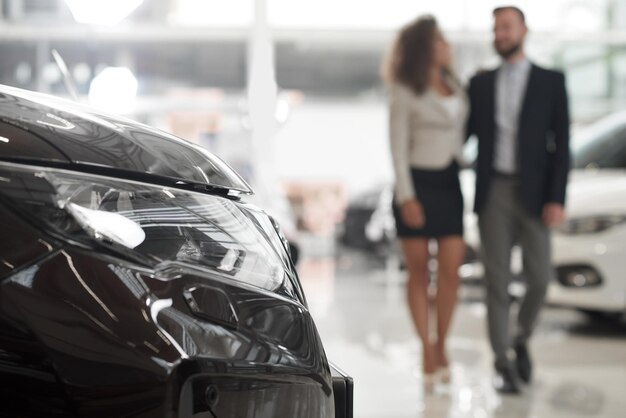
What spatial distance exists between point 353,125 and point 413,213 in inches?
579

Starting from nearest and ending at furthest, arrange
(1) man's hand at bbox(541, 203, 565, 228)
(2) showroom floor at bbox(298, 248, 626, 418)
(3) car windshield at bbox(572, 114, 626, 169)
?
(2) showroom floor at bbox(298, 248, 626, 418)
(1) man's hand at bbox(541, 203, 565, 228)
(3) car windshield at bbox(572, 114, 626, 169)

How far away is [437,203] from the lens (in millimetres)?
3891

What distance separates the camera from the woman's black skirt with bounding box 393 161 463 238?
388 cm

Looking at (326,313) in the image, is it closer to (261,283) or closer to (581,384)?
(581,384)

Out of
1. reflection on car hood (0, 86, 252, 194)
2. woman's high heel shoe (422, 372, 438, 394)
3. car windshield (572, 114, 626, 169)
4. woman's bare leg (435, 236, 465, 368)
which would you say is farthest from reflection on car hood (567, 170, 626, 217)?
reflection on car hood (0, 86, 252, 194)

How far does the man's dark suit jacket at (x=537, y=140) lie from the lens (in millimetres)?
3760

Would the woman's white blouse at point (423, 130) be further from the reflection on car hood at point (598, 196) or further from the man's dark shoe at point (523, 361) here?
the reflection on car hood at point (598, 196)

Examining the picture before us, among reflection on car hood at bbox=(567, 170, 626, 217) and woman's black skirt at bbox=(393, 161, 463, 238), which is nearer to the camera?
woman's black skirt at bbox=(393, 161, 463, 238)

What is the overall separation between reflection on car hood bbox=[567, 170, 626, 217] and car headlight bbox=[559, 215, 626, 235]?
30 mm

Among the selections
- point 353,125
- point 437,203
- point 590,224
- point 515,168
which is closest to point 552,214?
point 515,168

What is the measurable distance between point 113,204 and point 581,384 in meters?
3.12

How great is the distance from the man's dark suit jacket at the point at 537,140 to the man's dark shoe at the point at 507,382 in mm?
647

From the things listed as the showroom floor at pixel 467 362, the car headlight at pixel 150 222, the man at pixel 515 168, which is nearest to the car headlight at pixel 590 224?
the showroom floor at pixel 467 362

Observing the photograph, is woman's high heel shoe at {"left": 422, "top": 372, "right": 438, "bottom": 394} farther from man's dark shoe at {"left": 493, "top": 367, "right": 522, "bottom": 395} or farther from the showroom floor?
man's dark shoe at {"left": 493, "top": 367, "right": 522, "bottom": 395}
